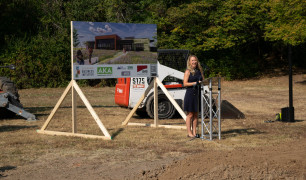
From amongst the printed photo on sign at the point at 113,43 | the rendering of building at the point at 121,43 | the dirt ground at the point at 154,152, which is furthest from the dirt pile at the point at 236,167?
the rendering of building at the point at 121,43

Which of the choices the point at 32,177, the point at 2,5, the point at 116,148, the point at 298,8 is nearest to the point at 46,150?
the point at 116,148

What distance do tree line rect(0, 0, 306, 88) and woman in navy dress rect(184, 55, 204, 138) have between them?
18648 millimetres

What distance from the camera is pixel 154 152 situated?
8.29 meters

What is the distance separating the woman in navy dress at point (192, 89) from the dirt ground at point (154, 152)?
540 millimetres

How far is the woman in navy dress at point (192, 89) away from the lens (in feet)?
31.8

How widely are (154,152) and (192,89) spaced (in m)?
2.05

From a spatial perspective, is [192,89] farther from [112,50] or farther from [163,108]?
[163,108]

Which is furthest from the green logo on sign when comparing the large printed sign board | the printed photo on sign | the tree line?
the tree line

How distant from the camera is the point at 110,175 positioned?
6.64 m

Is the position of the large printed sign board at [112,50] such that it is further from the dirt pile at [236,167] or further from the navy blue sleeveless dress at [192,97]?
the dirt pile at [236,167]

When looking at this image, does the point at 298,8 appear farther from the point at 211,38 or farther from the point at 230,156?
the point at 230,156

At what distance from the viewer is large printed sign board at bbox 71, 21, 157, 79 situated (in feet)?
33.9

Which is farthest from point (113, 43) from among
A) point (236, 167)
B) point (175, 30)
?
point (175, 30)

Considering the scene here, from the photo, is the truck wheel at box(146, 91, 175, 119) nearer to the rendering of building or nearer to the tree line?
the rendering of building
